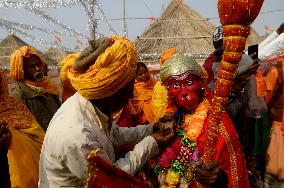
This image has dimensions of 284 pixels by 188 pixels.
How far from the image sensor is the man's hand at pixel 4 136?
10.8 ft

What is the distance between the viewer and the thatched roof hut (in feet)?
42.5

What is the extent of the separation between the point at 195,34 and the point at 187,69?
10.7 m

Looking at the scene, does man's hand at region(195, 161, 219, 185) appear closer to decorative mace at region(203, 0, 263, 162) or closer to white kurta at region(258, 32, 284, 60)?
decorative mace at region(203, 0, 263, 162)

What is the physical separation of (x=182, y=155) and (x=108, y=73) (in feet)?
3.45

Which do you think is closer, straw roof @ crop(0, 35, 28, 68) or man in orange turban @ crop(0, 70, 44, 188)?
man in orange turban @ crop(0, 70, 44, 188)

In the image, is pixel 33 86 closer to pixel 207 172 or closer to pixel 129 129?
pixel 129 129

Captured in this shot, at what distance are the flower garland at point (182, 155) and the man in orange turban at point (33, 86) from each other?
263cm

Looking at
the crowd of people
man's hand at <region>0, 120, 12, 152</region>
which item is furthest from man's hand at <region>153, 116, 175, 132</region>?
man's hand at <region>0, 120, 12, 152</region>

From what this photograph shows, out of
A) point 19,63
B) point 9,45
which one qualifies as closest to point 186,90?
point 19,63

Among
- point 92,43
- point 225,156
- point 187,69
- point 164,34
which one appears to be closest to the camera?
point 92,43

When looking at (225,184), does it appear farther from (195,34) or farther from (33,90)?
(195,34)

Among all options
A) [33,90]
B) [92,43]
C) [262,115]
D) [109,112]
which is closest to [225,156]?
[109,112]

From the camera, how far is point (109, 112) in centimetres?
252

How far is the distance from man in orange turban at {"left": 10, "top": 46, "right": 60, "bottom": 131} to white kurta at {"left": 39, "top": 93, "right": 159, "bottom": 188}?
9.13 ft
